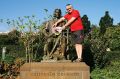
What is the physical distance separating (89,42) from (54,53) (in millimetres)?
9646

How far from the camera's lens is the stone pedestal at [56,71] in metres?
11.1

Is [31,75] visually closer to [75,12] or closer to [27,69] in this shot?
[27,69]

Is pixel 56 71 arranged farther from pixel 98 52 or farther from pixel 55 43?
pixel 98 52

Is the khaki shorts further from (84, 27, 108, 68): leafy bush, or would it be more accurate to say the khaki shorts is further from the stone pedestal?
(84, 27, 108, 68): leafy bush

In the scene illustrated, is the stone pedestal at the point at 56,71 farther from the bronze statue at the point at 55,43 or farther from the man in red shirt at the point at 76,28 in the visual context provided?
the bronze statue at the point at 55,43

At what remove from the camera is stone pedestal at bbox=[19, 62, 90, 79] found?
11.1 m

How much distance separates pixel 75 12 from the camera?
1177 centimetres

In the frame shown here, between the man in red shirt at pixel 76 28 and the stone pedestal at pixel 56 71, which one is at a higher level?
the man in red shirt at pixel 76 28

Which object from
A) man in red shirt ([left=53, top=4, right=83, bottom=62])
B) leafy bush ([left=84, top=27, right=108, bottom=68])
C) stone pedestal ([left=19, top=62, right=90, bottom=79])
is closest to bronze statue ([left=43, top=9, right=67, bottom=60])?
man in red shirt ([left=53, top=4, right=83, bottom=62])

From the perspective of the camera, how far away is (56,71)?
11.2 meters

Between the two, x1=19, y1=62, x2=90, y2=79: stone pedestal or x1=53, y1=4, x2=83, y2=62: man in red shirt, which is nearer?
x1=19, y1=62, x2=90, y2=79: stone pedestal

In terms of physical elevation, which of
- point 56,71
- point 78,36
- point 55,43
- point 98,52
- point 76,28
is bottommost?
point 56,71

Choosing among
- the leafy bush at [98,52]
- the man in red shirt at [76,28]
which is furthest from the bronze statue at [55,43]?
the leafy bush at [98,52]

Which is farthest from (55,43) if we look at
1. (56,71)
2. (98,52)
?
(98,52)
